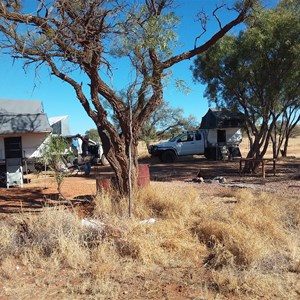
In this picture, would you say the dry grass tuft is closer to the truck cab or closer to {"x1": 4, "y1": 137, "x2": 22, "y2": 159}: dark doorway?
{"x1": 4, "y1": 137, "x2": 22, "y2": 159}: dark doorway

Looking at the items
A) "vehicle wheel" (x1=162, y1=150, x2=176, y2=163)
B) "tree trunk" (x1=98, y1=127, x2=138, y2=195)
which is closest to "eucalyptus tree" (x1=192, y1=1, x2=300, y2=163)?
"tree trunk" (x1=98, y1=127, x2=138, y2=195)

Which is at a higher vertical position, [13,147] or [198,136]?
[198,136]

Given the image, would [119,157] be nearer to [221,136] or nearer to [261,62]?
[261,62]

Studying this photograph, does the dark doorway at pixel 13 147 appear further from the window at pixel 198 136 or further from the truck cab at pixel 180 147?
the window at pixel 198 136

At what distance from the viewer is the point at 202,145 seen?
28.5 metres

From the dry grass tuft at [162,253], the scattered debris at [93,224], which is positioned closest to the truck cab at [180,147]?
the dry grass tuft at [162,253]

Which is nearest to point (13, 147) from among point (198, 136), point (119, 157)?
point (119, 157)

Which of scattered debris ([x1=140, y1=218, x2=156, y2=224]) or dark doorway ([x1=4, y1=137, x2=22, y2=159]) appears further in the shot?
dark doorway ([x1=4, y1=137, x2=22, y2=159])

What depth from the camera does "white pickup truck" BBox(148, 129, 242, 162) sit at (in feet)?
89.8

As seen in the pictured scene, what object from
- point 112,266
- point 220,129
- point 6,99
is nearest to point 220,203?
point 112,266

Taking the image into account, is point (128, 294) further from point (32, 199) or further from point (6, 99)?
point (6, 99)

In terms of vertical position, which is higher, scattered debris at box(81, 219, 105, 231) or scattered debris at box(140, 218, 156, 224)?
scattered debris at box(81, 219, 105, 231)

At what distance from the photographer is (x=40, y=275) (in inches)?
197

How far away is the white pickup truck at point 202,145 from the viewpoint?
27.4 metres
